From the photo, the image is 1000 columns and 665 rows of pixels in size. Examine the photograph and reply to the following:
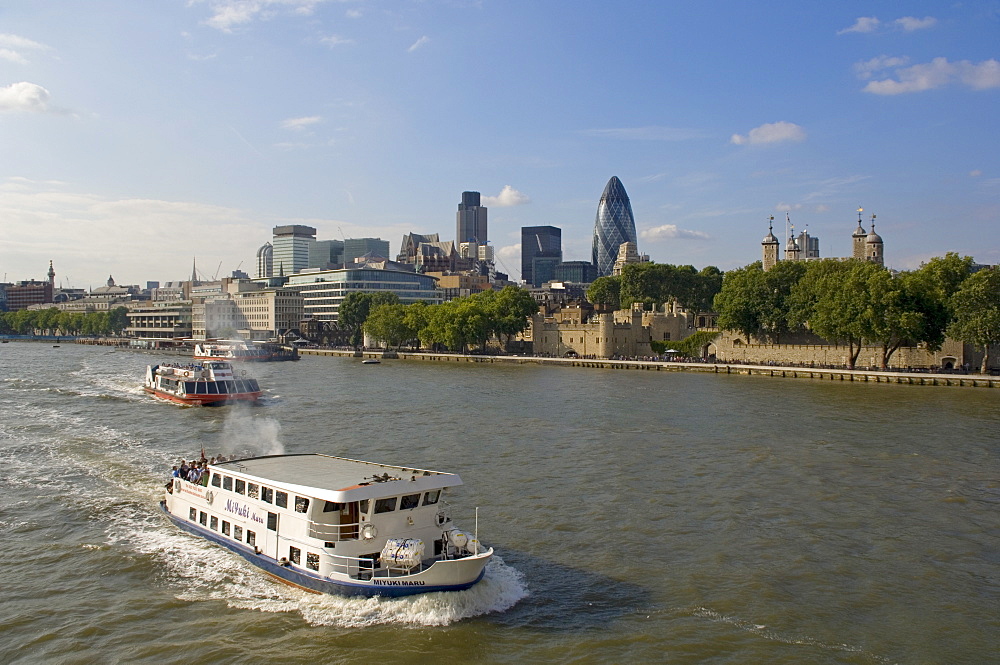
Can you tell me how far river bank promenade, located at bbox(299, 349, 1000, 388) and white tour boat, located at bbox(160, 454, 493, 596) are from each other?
70767mm

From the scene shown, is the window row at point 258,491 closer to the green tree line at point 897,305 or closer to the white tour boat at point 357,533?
the white tour boat at point 357,533

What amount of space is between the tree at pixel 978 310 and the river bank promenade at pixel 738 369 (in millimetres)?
3834

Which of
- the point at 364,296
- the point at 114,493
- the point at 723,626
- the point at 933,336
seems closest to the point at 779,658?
the point at 723,626

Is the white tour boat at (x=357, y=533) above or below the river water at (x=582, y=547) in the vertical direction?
above

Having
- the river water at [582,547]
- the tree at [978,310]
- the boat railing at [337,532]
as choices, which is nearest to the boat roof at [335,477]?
the boat railing at [337,532]

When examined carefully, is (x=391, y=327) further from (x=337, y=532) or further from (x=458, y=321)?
(x=337, y=532)

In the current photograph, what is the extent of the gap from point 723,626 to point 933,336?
251ft

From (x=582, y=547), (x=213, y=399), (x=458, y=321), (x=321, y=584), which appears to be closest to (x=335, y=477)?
(x=321, y=584)

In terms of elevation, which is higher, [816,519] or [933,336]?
[933,336]

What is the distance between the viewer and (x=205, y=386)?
215 feet

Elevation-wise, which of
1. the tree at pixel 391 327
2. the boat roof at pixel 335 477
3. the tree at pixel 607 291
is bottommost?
the boat roof at pixel 335 477

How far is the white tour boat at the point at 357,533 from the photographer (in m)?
20.7

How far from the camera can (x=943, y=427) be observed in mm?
48375

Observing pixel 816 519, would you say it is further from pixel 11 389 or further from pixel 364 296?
pixel 364 296
